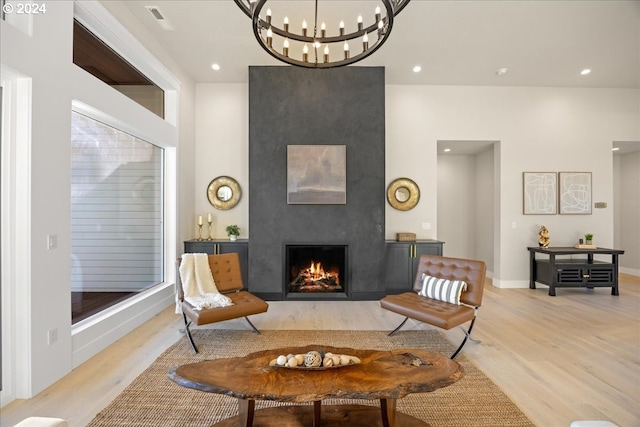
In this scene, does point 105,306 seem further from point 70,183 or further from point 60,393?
point 70,183

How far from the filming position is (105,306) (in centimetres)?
339

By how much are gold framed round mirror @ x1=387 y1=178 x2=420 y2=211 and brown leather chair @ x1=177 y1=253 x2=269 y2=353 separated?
2.96 metres

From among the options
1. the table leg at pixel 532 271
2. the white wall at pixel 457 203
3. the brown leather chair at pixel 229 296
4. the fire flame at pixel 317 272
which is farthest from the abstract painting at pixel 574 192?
the brown leather chair at pixel 229 296

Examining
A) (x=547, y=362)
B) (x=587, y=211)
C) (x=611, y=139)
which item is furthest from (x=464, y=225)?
(x=547, y=362)

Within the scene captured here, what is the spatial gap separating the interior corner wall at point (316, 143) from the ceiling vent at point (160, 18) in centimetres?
132

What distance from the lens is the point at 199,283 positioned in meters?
3.61

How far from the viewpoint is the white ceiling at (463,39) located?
11.8 ft

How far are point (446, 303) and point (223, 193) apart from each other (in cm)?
397

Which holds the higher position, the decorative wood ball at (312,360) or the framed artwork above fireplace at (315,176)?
the framed artwork above fireplace at (315,176)

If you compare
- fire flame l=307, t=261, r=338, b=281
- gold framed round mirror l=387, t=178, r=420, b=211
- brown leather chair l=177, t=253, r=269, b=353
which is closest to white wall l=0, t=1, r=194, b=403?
brown leather chair l=177, t=253, r=269, b=353

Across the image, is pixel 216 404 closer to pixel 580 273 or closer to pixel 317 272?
pixel 317 272

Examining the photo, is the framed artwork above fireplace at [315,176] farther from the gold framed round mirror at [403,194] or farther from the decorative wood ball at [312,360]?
the decorative wood ball at [312,360]

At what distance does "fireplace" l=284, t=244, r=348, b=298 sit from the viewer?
4988 mm

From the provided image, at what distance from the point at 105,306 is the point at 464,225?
6.68 m
